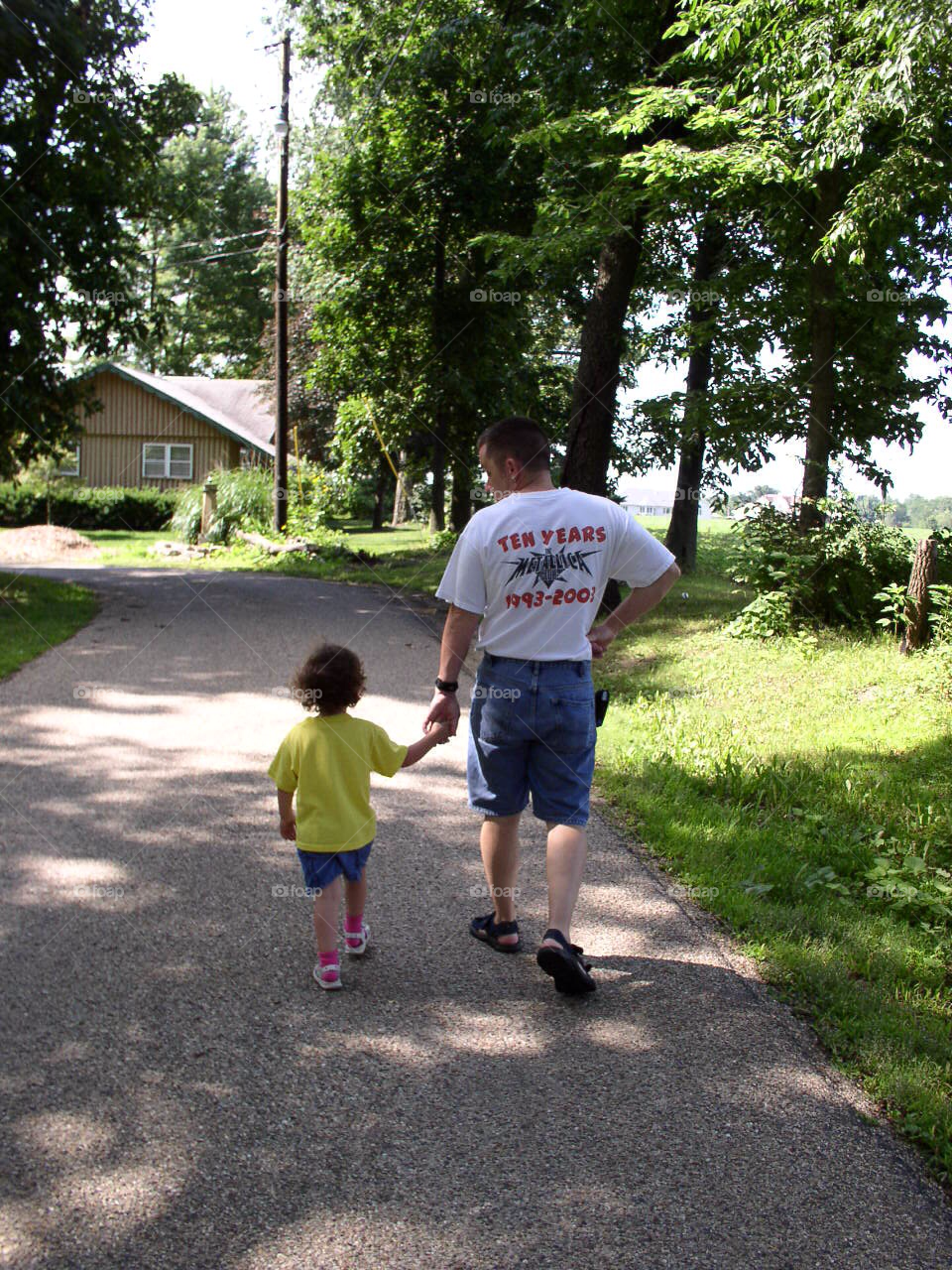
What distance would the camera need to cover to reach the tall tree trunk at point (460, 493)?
26.5 m

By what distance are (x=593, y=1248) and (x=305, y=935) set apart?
85.9 inches

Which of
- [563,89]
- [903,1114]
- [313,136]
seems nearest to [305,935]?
[903,1114]

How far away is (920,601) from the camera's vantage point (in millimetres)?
10703

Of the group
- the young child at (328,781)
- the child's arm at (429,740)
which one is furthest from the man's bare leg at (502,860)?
the young child at (328,781)

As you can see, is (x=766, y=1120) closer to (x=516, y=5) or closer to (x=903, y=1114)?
(x=903, y=1114)

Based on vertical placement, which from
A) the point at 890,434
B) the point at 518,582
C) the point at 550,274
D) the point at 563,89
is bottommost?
the point at 518,582

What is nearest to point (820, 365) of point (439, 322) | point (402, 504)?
point (439, 322)

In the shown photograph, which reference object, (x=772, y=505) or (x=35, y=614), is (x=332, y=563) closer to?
(x=35, y=614)

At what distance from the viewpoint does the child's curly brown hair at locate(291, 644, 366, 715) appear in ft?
13.3

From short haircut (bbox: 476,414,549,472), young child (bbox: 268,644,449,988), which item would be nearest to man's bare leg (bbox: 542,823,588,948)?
young child (bbox: 268,644,449,988)

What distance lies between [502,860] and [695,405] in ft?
39.7

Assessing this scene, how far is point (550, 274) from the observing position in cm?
1881

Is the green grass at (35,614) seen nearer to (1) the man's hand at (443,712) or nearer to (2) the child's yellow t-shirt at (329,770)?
(2) the child's yellow t-shirt at (329,770)

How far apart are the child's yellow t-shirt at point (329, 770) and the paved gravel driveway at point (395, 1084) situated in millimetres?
584
